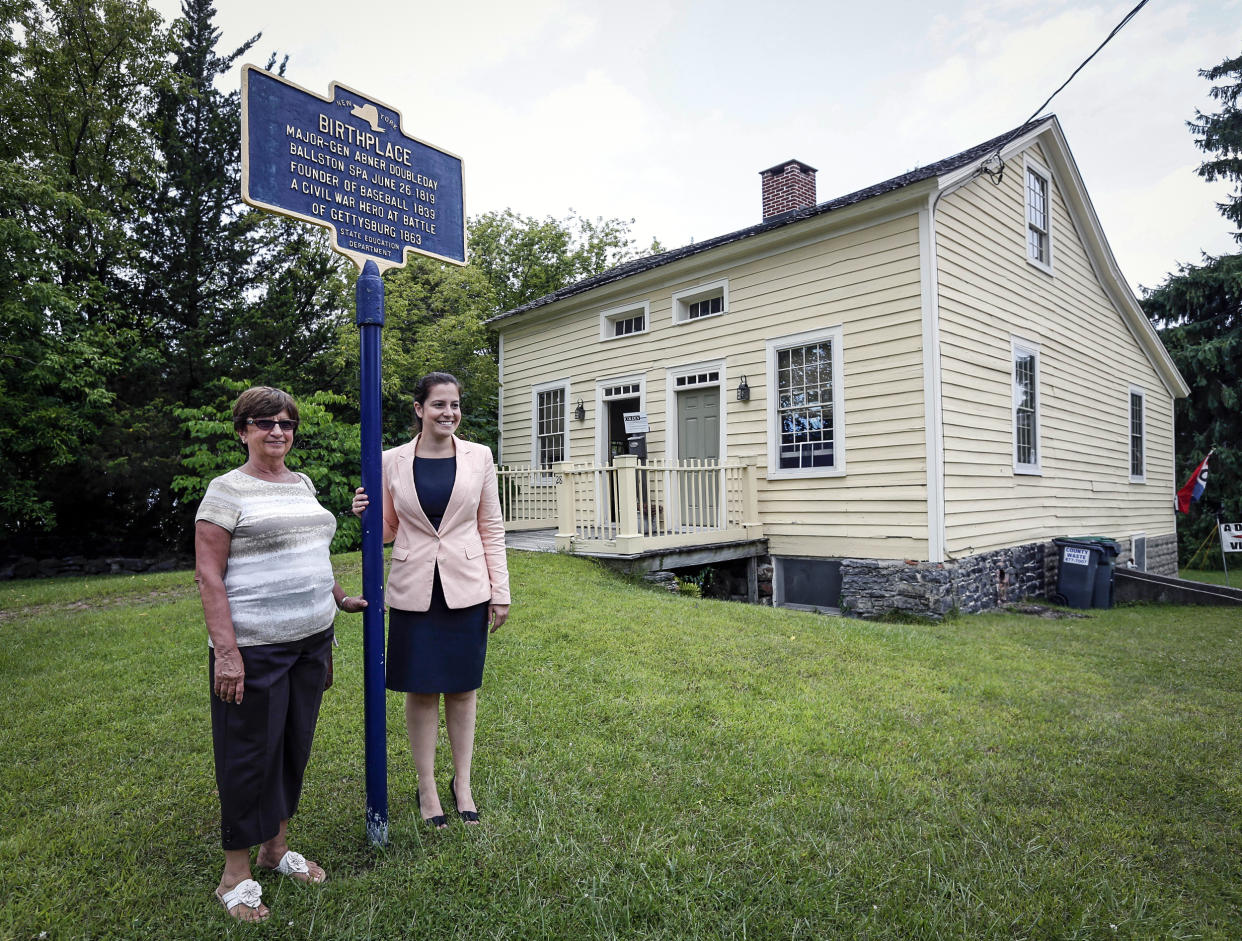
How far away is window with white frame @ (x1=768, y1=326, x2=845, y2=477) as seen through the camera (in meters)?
9.57

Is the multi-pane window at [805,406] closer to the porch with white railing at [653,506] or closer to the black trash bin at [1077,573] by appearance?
the porch with white railing at [653,506]

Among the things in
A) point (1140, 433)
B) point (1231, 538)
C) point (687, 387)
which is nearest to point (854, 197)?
point (687, 387)

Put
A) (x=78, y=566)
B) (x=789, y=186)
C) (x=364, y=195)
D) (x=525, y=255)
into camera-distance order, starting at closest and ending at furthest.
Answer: (x=364, y=195) → (x=789, y=186) → (x=78, y=566) → (x=525, y=255)

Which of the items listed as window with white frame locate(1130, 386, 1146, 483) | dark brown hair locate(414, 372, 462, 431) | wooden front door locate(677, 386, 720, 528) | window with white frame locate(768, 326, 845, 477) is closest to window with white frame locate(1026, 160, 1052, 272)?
window with white frame locate(768, 326, 845, 477)

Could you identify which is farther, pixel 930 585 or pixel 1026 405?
pixel 1026 405

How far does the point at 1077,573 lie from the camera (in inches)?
424

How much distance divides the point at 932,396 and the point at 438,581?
24.8 ft

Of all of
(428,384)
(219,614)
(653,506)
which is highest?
(428,384)

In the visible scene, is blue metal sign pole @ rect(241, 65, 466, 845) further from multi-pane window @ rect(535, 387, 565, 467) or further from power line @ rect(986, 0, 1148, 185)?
multi-pane window @ rect(535, 387, 565, 467)

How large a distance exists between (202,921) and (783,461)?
8.89 metres

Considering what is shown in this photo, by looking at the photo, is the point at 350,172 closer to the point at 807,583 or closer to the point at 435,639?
the point at 435,639

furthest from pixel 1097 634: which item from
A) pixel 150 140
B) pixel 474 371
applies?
pixel 150 140

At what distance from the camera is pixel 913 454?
347 inches

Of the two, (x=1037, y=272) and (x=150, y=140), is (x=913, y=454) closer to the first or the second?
(x=1037, y=272)
